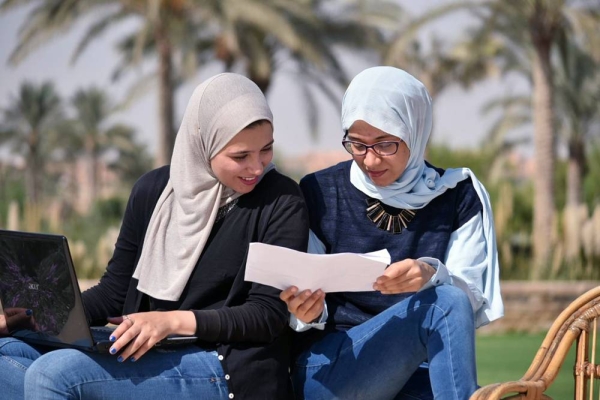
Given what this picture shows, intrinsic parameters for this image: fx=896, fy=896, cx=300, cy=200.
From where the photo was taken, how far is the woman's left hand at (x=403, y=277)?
229 cm

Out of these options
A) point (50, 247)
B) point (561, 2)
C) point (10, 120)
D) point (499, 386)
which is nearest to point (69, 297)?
point (50, 247)

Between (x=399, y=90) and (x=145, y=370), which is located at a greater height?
(x=399, y=90)

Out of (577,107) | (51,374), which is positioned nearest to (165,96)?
(577,107)

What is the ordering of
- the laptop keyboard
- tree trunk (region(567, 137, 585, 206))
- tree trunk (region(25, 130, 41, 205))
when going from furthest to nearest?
tree trunk (region(25, 130, 41, 205)) → tree trunk (region(567, 137, 585, 206)) → the laptop keyboard

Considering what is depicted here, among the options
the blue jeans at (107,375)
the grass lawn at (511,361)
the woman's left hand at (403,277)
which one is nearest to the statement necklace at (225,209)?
the blue jeans at (107,375)

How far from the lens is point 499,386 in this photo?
2107 millimetres

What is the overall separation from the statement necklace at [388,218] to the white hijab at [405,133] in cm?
3

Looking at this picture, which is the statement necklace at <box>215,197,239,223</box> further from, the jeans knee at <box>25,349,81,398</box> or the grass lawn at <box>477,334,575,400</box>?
the grass lawn at <box>477,334,575,400</box>

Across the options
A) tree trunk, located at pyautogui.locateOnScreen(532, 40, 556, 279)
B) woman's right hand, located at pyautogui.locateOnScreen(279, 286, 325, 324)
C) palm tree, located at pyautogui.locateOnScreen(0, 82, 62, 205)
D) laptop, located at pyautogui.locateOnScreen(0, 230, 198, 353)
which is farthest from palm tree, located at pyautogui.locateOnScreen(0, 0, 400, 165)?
palm tree, located at pyautogui.locateOnScreen(0, 82, 62, 205)

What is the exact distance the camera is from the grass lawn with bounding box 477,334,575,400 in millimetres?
5664

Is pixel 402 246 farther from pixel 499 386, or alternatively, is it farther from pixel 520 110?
pixel 520 110

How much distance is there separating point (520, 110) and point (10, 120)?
52.0ft

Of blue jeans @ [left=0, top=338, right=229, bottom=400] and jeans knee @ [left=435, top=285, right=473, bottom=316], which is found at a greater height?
jeans knee @ [left=435, top=285, right=473, bottom=316]

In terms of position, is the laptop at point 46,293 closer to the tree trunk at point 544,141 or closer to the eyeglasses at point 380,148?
the eyeglasses at point 380,148
